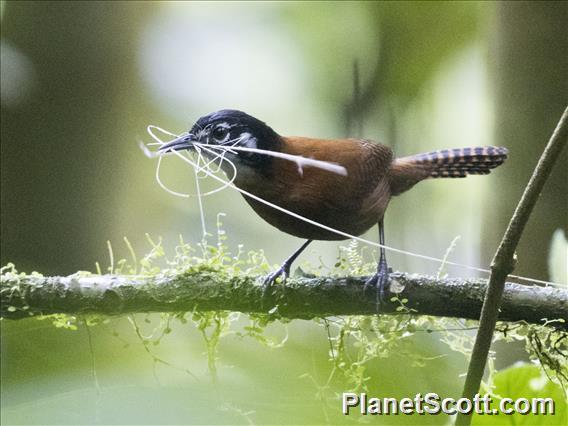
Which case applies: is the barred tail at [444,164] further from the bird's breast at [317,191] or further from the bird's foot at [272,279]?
the bird's foot at [272,279]

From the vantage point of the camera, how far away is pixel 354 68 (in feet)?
4.33

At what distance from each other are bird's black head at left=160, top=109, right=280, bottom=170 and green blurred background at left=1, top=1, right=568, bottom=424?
0.19 m

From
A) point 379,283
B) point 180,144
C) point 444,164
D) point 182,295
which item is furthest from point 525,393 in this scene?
point 180,144

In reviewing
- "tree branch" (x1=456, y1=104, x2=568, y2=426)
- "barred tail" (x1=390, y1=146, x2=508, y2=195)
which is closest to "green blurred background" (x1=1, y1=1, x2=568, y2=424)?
"barred tail" (x1=390, y1=146, x2=508, y2=195)

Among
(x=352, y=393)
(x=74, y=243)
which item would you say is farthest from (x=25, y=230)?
(x=352, y=393)

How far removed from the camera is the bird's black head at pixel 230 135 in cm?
95

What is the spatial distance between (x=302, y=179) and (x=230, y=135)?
0.14 m

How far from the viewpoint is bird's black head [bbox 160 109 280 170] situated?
951 millimetres

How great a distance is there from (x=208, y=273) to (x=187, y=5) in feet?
2.43

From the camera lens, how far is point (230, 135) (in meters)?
0.95

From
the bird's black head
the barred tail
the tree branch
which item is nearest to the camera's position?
the tree branch

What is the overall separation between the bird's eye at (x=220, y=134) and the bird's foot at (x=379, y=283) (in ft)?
1.10

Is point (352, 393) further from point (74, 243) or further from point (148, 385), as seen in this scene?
point (74, 243)

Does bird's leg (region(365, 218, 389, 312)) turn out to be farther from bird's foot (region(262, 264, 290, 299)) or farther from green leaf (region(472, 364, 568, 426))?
green leaf (region(472, 364, 568, 426))
